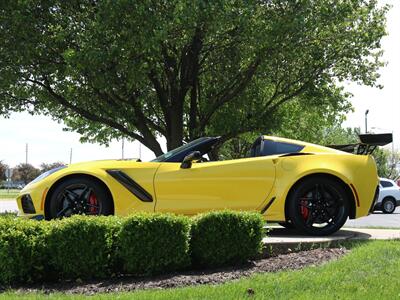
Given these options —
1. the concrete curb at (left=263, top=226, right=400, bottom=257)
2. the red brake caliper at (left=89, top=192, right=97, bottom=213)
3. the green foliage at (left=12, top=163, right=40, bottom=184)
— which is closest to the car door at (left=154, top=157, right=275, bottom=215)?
the concrete curb at (left=263, top=226, right=400, bottom=257)

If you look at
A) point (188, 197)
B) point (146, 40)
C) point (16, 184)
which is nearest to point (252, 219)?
point (188, 197)

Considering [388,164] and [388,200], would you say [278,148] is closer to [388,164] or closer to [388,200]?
[388,200]

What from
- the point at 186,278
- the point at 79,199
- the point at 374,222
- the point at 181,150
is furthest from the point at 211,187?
the point at 374,222

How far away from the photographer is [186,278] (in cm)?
483

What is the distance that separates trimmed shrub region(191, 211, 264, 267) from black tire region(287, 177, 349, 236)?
169 cm

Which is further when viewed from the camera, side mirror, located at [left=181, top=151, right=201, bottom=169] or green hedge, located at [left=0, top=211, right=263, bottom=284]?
side mirror, located at [left=181, top=151, right=201, bottom=169]

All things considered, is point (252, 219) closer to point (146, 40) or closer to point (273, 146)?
point (273, 146)

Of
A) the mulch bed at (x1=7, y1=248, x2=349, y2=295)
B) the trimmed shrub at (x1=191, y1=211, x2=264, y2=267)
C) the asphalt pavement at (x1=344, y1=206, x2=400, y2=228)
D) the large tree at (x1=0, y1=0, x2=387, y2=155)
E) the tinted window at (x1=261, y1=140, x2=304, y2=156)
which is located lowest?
the asphalt pavement at (x1=344, y1=206, x2=400, y2=228)

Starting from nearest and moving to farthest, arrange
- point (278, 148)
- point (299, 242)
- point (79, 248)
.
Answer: point (79, 248) < point (299, 242) < point (278, 148)

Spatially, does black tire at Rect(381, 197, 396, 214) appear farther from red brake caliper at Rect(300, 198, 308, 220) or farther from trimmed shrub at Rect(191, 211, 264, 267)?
trimmed shrub at Rect(191, 211, 264, 267)

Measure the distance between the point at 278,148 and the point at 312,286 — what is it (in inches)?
128

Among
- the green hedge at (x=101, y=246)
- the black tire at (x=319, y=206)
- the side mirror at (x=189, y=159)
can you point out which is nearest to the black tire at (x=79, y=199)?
the side mirror at (x=189, y=159)

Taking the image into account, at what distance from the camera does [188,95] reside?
2155 cm

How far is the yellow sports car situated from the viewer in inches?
269
